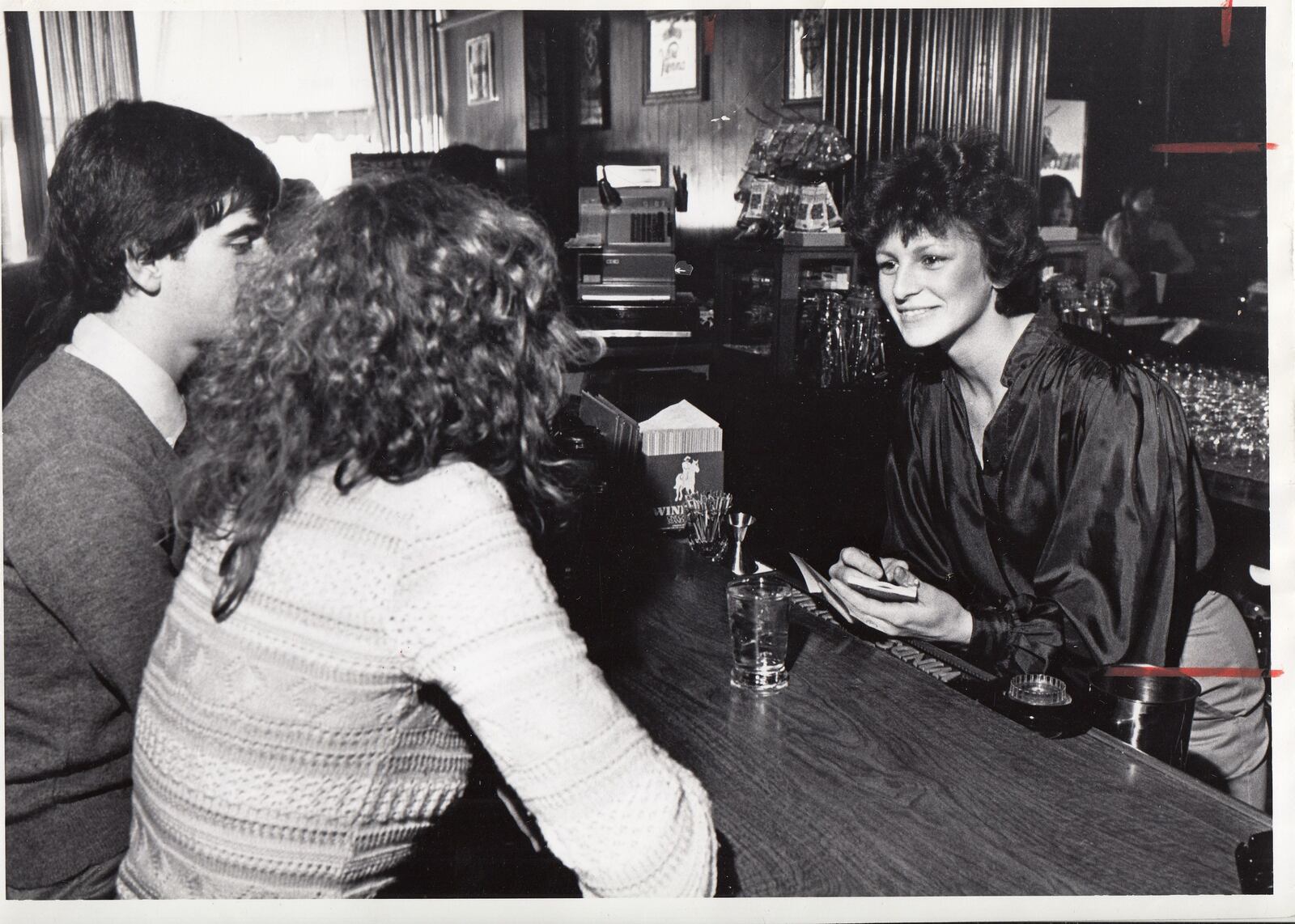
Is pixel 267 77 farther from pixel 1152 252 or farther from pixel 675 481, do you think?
pixel 1152 252

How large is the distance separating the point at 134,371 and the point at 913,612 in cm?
105

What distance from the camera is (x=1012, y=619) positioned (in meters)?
1.48

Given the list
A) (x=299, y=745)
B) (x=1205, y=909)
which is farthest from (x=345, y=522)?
(x=1205, y=909)

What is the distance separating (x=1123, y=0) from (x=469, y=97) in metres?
4.09

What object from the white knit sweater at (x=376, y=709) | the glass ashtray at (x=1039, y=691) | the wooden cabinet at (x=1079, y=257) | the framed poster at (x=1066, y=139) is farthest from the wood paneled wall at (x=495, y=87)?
the white knit sweater at (x=376, y=709)

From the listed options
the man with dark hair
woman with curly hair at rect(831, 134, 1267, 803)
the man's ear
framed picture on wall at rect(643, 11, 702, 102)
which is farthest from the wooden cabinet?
the man's ear

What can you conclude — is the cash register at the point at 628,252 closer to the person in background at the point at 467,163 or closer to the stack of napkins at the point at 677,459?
the person in background at the point at 467,163

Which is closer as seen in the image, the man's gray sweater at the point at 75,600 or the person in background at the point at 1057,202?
the man's gray sweater at the point at 75,600

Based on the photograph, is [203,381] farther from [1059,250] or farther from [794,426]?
[1059,250]

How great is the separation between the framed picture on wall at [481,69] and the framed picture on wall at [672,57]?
114cm

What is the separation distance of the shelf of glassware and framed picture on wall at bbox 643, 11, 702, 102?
86 cm

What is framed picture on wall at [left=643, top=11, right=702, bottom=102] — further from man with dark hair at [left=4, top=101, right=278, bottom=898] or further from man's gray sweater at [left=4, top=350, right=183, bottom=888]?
man's gray sweater at [left=4, top=350, right=183, bottom=888]

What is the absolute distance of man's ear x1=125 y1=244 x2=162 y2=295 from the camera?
121cm

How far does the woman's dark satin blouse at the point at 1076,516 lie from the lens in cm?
152
